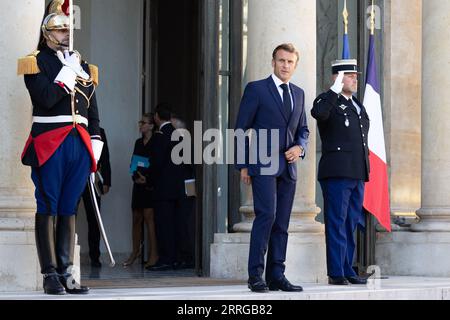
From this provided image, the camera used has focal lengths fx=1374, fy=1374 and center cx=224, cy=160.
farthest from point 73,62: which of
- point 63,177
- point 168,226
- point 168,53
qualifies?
point 168,53

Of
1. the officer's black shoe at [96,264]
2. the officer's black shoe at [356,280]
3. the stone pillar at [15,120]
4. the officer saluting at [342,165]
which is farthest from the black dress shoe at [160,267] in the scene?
the stone pillar at [15,120]

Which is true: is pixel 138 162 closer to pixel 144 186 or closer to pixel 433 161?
pixel 144 186

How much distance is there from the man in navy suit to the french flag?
7.88 feet

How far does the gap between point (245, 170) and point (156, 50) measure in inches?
250

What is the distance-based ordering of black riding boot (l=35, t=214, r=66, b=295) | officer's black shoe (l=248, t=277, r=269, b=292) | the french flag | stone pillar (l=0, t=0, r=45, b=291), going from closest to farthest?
1. black riding boot (l=35, t=214, r=66, b=295)
2. stone pillar (l=0, t=0, r=45, b=291)
3. officer's black shoe (l=248, t=277, r=269, b=292)
4. the french flag

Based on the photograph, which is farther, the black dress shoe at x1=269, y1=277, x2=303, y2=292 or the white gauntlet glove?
the black dress shoe at x1=269, y1=277, x2=303, y2=292

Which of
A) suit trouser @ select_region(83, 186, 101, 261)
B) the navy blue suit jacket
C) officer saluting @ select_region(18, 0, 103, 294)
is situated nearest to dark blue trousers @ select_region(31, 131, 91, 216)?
officer saluting @ select_region(18, 0, 103, 294)

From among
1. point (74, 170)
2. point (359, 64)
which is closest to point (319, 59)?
point (359, 64)

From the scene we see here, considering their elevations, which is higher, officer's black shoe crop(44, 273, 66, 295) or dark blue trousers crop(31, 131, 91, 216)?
dark blue trousers crop(31, 131, 91, 216)

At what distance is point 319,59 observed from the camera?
15.1 m

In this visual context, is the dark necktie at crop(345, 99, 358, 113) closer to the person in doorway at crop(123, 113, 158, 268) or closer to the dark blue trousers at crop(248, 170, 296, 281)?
the dark blue trousers at crop(248, 170, 296, 281)

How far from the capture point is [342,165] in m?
12.4

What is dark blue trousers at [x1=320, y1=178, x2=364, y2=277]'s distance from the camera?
12.3 metres

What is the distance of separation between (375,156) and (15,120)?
4.25 metres
